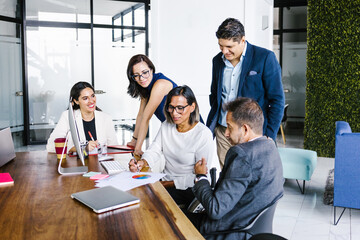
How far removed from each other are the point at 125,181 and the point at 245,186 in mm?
658

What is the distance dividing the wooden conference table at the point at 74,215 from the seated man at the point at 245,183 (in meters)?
0.22

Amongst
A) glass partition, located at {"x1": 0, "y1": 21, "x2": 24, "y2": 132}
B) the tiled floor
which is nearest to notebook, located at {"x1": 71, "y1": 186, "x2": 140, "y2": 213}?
the tiled floor

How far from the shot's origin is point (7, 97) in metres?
7.43

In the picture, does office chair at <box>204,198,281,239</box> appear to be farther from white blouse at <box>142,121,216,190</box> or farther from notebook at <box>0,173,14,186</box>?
notebook at <box>0,173,14,186</box>

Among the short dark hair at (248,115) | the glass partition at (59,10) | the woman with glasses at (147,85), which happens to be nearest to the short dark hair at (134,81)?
the woman with glasses at (147,85)

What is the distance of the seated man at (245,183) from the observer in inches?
66.7

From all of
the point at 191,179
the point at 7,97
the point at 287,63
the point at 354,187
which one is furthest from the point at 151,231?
the point at 287,63

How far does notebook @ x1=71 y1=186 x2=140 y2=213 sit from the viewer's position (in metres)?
1.59

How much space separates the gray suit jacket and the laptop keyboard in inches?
25.8

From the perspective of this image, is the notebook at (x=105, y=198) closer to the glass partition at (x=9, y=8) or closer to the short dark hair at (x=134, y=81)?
the short dark hair at (x=134, y=81)

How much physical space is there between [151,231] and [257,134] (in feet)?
2.46

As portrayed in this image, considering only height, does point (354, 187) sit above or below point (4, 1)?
below

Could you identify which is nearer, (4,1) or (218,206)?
(218,206)

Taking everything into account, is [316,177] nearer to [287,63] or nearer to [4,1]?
[287,63]
